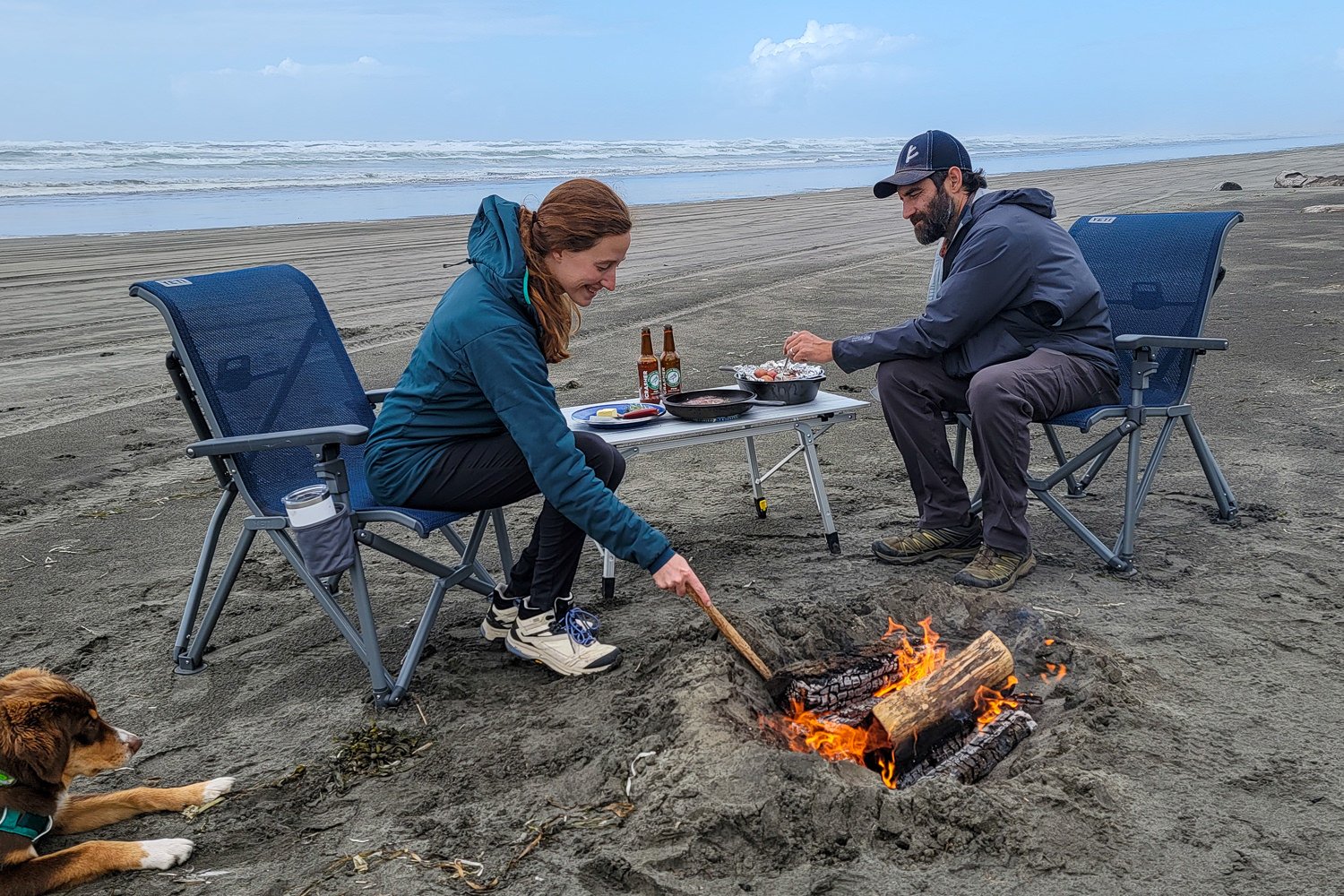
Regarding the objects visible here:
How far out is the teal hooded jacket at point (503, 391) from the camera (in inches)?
135

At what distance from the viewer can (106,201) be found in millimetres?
29969

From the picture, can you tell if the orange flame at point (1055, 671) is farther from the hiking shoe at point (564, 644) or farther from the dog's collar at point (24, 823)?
the dog's collar at point (24, 823)

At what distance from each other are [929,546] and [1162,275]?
1.74m

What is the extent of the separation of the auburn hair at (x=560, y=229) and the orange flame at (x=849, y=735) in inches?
57.5

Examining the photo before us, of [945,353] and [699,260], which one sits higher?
[945,353]

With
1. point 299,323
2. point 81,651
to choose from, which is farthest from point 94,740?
point 299,323

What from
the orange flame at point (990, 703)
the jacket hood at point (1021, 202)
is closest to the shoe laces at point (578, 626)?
the orange flame at point (990, 703)

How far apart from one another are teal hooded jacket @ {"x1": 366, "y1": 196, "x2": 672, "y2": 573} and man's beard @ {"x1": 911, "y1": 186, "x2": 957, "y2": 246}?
206cm

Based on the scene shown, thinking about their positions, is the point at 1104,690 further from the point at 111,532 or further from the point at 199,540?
the point at 111,532

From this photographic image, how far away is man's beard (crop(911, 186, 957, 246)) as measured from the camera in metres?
4.78

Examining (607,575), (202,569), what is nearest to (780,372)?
(607,575)

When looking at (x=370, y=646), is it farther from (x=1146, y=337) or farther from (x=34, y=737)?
(x=1146, y=337)

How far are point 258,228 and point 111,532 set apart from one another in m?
17.9

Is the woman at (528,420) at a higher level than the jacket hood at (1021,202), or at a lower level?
lower
